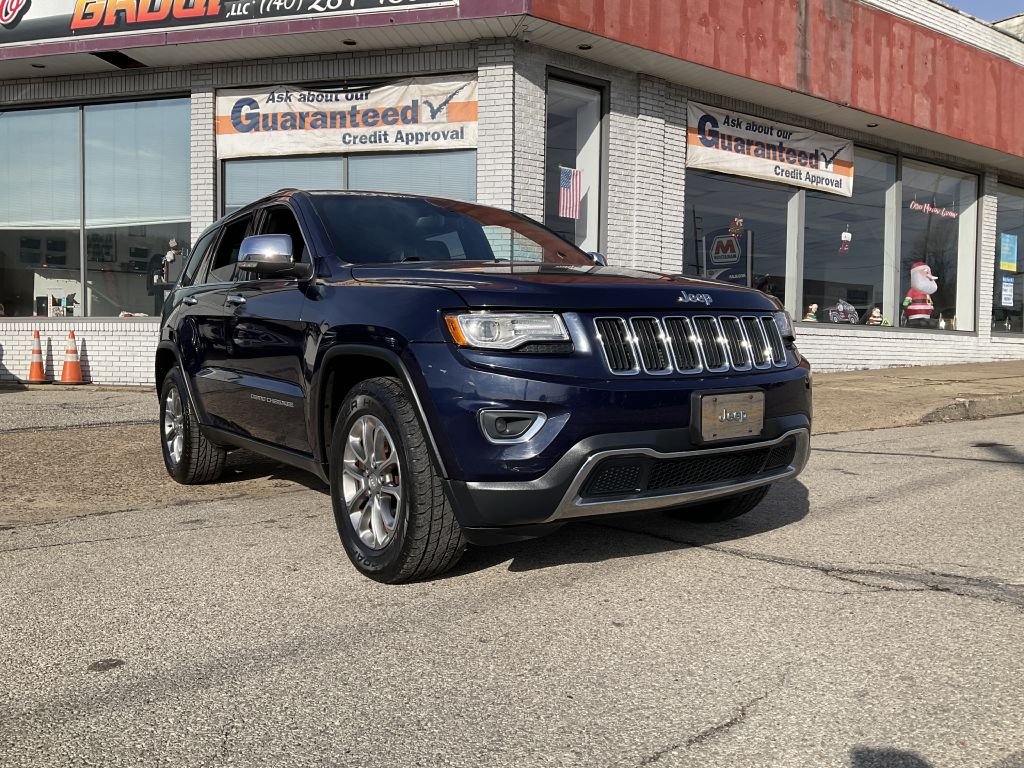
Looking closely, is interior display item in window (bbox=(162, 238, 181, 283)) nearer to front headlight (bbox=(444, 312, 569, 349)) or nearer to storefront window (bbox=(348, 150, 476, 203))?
storefront window (bbox=(348, 150, 476, 203))

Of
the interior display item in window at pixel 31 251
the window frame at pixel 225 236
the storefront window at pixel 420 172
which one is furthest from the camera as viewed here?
the interior display item in window at pixel 31 251

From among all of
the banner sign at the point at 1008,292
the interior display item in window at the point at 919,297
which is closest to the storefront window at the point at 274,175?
the interior display item in window at the point at 919,297

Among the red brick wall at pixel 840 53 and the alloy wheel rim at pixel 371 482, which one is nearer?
the alloy wheel rim at pixel 371 482

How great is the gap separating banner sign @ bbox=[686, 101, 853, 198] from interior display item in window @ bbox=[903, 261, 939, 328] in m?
2.59

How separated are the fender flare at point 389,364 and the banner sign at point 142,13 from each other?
25.6ft

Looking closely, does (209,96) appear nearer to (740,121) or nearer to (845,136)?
(740,121)

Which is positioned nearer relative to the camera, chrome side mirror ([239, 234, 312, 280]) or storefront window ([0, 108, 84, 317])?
chrome side mirror ([239, 234, 312, 280])

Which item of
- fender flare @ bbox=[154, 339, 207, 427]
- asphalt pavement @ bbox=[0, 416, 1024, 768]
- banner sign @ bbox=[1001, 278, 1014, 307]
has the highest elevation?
banner sign @ bbox=[1001, 278, 1014, 307]

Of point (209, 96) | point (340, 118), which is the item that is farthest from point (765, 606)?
point (209, 96)

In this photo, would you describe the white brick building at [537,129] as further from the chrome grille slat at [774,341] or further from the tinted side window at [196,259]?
the chrome grille slat at [774,341]

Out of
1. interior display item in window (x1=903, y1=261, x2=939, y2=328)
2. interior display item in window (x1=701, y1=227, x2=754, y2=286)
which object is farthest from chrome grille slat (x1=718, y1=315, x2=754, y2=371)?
interior display item in window (x1=903, y1=261, x2=939, y2=328)

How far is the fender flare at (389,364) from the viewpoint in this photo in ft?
10.6

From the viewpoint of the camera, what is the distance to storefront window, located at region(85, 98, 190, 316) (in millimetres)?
12922

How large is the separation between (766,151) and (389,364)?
1202 centimetres
